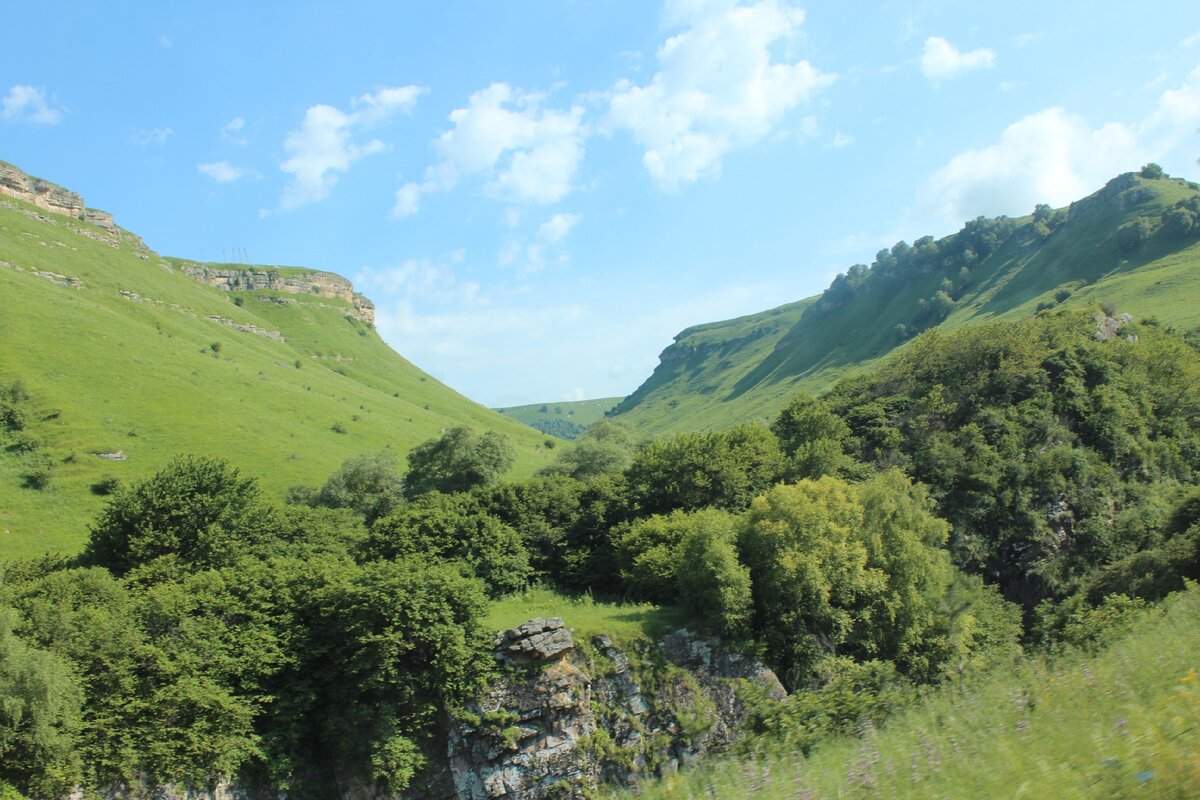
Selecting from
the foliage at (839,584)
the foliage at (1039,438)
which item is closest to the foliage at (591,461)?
the foliage at (1039,438)

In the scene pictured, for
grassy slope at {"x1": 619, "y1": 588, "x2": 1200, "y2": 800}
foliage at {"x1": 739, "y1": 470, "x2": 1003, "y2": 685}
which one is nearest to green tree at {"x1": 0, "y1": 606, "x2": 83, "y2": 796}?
grassy slope at {"x1": 619, "y1": 588, "x2": 1200, "y2": 800}

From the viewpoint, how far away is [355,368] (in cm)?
16888

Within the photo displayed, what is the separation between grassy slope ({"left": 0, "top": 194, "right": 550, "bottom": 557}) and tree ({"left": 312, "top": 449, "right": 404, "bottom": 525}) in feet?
21.3

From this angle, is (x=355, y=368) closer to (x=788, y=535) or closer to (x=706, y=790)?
(x=788, y=535)

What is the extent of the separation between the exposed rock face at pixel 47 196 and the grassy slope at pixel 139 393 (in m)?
8.01

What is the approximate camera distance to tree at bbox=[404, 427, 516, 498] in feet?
235

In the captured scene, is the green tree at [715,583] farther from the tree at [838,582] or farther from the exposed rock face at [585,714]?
the tree at [838,582]

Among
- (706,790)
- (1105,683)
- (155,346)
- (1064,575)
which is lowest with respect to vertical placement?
(1064,575)

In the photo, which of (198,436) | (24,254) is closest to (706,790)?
(198,436)

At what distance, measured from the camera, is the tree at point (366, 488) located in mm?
68188

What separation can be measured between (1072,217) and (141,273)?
22265 cm

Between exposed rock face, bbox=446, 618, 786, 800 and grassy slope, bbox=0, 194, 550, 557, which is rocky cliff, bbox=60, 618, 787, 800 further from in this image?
grassy slope, bbox=0, 194, 550, 557

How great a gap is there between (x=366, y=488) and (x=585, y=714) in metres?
45.4

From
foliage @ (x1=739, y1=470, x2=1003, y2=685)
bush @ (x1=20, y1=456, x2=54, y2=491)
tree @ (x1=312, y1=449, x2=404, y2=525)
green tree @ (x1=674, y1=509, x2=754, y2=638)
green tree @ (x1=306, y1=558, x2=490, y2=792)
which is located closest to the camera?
green tree @ (x1=306, y1=558, x2=490, y2=792)
